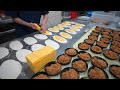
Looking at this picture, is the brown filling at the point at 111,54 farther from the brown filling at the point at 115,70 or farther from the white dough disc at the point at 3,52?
the white dough disc at the point at 3,52

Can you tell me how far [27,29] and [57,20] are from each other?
1725 mm

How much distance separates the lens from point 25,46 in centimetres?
171

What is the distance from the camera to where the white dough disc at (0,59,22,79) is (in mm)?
1185

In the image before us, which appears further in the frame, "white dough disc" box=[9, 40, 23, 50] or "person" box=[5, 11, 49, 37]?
"person" box=[5, 11, 49, 37]

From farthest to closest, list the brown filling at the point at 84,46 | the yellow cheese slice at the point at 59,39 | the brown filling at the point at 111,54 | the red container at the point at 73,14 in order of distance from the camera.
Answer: the red container at the point at 73,14 → the yellow cheese slice at the point at 59,39 → the brown filling at the point at 84,46 → the brown filling at the point at 111,54

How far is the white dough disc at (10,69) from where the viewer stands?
46.7 inches

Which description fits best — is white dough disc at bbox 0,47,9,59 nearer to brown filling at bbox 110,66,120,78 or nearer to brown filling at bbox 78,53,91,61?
brown filling at bbox 78,53,91,61

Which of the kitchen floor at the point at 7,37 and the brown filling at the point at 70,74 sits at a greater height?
the brown filling at the point at 70,74

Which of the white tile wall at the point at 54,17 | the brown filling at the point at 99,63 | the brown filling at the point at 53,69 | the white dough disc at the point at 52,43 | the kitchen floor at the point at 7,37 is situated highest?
the white tile wall at the point at 54,17

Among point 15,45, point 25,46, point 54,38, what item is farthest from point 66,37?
point 15,45

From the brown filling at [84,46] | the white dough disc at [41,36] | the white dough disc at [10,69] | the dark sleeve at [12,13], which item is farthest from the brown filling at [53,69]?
the dark sleeve at [12,13]

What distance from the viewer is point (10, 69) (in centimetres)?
128

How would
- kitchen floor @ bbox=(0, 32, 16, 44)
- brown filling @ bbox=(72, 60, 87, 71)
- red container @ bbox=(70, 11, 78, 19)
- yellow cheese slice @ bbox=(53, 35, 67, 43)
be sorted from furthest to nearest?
1. kitchen floor @ bbox=(0, 32, 16, 44)
2. red container @ bbox=(70, 11, 78, 19)
3. yellow cheese slice @ bbox=(53, 35, 67, 43)
4. brown filling @ bbox=(72, 60, 87, 71)

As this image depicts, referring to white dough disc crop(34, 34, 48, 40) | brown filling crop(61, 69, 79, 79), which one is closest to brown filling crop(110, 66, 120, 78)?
brown filling crop(61, 69, 79, 79)
